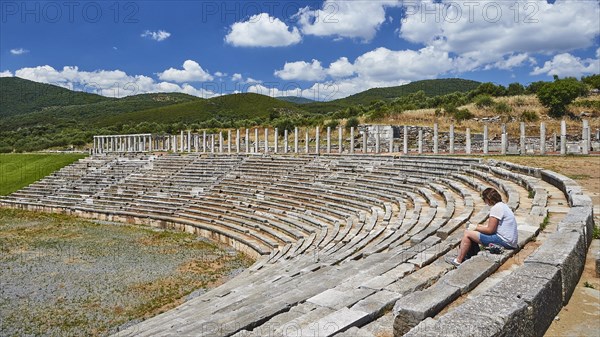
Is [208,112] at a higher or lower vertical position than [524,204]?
higher

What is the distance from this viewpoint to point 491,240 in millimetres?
6000

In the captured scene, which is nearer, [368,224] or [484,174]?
[368,224]

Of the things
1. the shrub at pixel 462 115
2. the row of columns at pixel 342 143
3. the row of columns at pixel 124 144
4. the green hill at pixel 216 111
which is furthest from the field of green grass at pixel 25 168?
the green hill at pixel 216 111

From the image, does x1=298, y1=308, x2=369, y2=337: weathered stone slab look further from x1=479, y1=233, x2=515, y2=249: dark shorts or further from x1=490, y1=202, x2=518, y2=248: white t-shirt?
x1=490, y1=202, x2=518, y2=248: white t-shirt

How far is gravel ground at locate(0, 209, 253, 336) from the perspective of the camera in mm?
9203

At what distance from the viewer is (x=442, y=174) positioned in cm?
1694

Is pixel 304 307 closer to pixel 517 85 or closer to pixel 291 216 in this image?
pixel 291 216

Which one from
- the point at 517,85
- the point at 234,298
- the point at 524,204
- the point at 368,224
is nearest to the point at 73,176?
the point at 368,224

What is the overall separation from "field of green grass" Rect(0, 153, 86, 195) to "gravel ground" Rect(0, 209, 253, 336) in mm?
12332

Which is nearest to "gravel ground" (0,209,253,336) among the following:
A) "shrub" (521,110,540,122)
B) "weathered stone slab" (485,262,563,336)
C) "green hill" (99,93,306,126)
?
"weathered stone slab" (485,262,563,336)

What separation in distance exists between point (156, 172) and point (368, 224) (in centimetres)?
1917

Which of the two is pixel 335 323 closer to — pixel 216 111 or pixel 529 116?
pixel 529 116

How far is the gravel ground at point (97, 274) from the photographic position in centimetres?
920

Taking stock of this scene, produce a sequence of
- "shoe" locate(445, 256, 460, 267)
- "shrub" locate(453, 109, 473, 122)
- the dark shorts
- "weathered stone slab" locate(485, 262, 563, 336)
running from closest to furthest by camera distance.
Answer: "weathered stone slab" locate(485, 262, 563, 336) < "shoe" locate(445, 256, 460, 267) < the dark shorts < "shrub" locate(453, 109, 473, 122)
